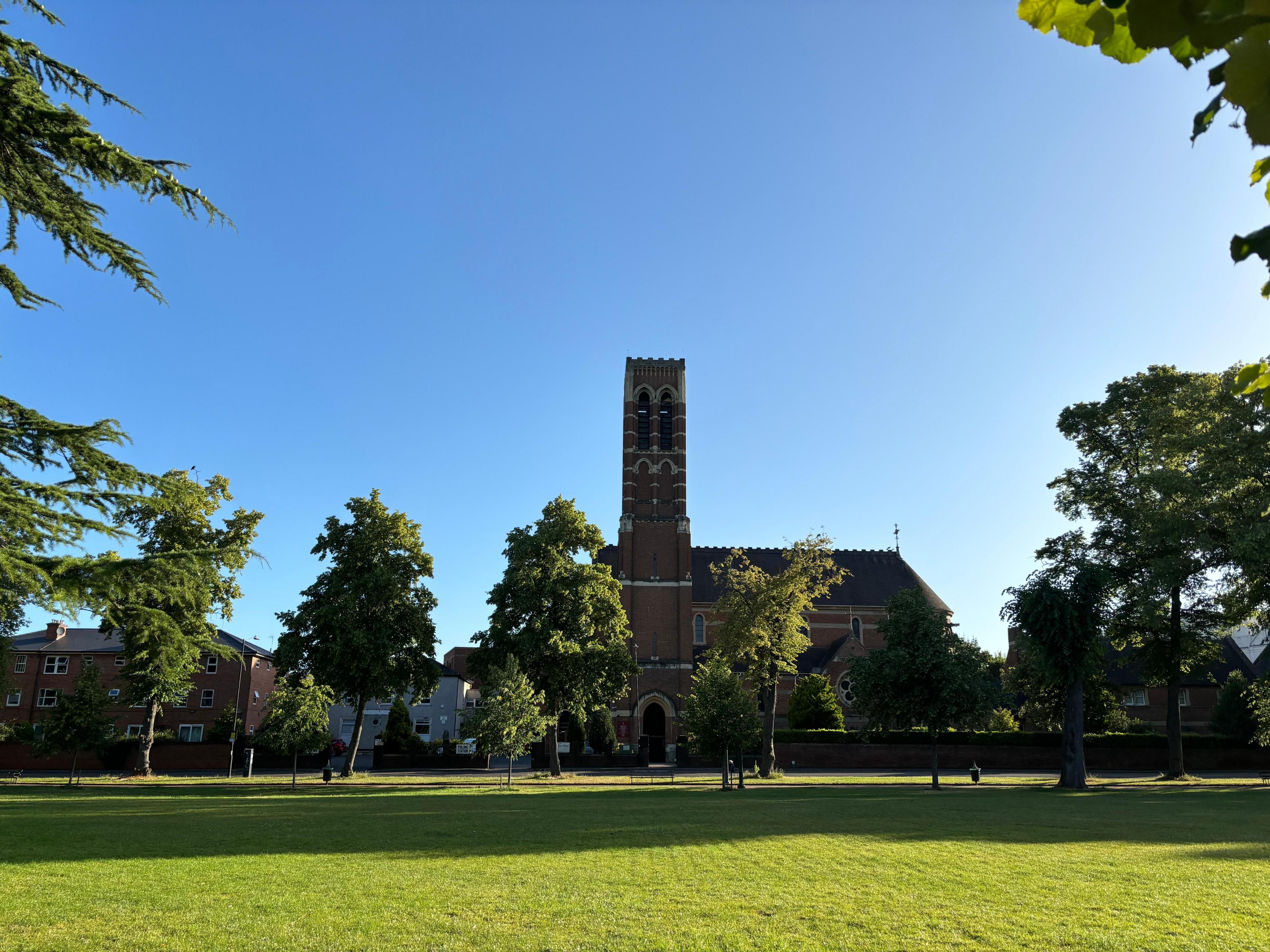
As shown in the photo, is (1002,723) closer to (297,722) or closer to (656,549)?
(656,549)

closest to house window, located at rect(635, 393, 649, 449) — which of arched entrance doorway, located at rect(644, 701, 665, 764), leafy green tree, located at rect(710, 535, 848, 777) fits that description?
arched entrance doorway, located at rect(644, 701, 665, 764)

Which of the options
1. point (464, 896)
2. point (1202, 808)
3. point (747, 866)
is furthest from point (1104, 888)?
point (1202, 808)

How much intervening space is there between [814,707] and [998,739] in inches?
427

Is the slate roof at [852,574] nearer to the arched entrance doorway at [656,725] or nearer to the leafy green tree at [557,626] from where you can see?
the arched entrance doorway at [656,725]

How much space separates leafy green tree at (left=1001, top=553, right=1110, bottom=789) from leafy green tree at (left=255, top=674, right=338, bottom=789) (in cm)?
2891

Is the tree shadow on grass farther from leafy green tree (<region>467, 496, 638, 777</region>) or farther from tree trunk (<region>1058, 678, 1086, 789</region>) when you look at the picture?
leafy green tree (<region>467, 496, 638, 777</region>)

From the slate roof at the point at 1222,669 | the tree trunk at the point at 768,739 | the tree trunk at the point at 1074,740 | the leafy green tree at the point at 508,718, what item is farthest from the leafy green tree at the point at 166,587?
the slate roof at the point at 1222,669

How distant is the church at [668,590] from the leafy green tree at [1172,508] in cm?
1834

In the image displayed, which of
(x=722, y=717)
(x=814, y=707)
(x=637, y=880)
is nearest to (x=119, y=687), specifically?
(x=722, y=717)

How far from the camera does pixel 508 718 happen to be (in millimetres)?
33531

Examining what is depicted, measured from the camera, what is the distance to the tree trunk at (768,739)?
3762cm

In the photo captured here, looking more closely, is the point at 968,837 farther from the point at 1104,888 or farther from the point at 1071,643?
the point at 1071,643

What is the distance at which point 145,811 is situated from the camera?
21.1 meters

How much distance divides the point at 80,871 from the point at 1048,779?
36908 mm
